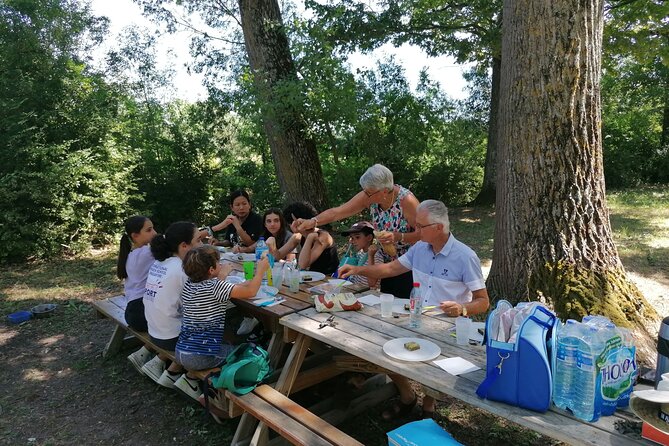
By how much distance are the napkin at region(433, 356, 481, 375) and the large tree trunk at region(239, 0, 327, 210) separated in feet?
18.6

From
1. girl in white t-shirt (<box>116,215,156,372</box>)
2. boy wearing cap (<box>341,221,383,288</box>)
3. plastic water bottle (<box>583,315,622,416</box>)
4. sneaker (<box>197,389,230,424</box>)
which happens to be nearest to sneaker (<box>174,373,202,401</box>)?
sneaker (<box>197,389,230,424</box>)

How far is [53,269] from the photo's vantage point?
26.1 feet

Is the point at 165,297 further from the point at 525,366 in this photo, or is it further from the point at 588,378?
the point at 588,378

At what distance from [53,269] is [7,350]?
3679 mm

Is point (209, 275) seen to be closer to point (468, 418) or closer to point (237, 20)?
point (468, 418)

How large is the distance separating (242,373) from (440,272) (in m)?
1.42

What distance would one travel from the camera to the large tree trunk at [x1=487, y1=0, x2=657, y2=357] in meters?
3.56

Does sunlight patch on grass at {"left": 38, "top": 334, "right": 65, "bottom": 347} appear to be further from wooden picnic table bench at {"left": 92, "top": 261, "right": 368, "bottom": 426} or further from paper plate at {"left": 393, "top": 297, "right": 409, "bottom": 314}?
paper plate at {"left": 393, "top": 297, "right": 409, "bottom": 314}

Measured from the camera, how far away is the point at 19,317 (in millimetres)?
5410

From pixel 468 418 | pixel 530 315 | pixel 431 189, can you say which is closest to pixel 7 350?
pixel 468 418

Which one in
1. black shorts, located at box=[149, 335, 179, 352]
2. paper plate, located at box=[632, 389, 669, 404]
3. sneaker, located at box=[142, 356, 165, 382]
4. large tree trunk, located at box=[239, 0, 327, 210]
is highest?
large tree trunk, located at box=[239, 0, 327, 210]

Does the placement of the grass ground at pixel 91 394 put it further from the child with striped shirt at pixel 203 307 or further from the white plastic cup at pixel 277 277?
the white plastic cup at pixel 277 277

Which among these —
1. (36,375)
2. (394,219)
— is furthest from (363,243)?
(36,375)

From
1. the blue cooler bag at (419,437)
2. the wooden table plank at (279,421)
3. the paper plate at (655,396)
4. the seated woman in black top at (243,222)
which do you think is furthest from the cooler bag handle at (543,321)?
the seated woman in black top at (243,222)
